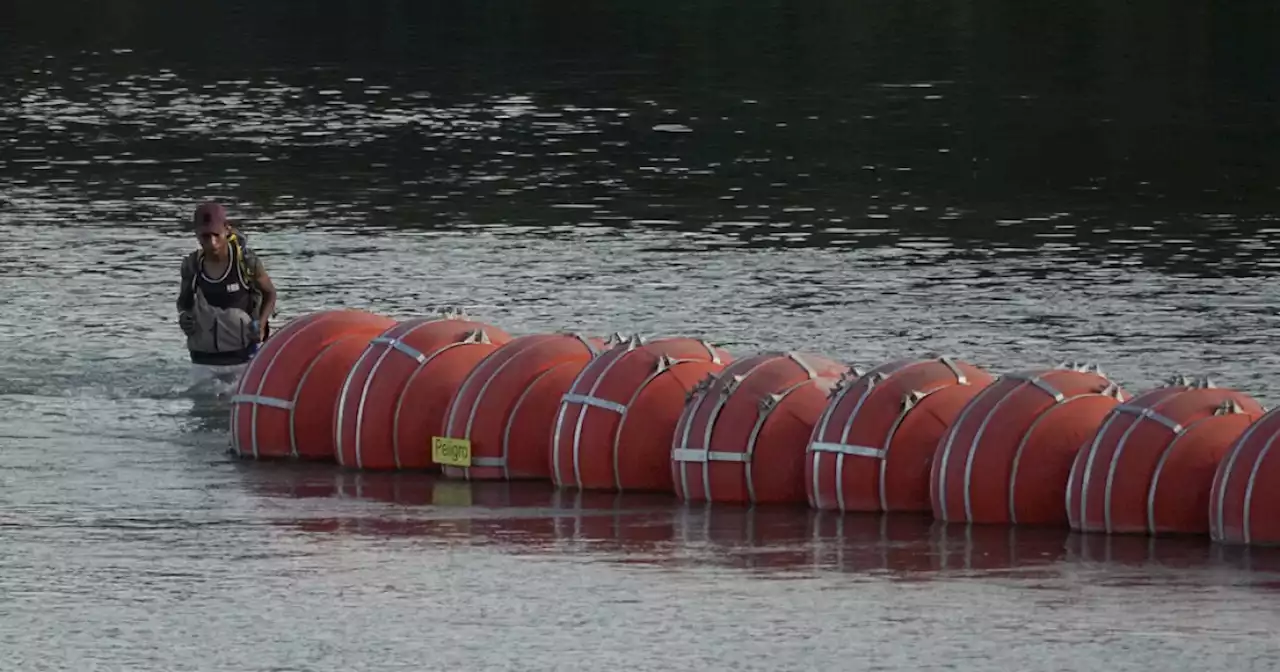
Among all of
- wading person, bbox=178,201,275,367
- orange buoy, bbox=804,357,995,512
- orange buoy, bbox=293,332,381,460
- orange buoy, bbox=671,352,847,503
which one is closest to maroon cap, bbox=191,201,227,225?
wading person, bbox=178,201,275,367

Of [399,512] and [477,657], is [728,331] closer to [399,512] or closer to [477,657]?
[399,512]

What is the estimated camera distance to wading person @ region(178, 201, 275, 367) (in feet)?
65.9

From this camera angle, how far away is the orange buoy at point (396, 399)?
57.5 feet

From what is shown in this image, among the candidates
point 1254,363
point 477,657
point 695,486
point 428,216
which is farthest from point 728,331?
point 477,657

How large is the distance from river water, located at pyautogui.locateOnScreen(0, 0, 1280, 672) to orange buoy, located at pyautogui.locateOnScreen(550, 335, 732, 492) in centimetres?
25

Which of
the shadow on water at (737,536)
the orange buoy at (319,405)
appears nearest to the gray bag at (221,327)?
the orange buoy at (319,405)

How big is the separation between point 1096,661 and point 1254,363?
869cm

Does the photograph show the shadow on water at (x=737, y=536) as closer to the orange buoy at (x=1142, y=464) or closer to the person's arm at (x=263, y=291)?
the orange buoy at (x=1142, y=464)

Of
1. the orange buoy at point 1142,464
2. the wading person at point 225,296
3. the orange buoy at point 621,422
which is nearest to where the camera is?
the orange buoy at point 1142,464

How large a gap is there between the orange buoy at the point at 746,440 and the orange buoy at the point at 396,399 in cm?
186

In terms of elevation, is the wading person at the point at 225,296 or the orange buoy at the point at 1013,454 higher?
the wading person at the point at 225,296

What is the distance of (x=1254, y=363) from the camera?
68.0ft

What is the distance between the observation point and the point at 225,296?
20.1m

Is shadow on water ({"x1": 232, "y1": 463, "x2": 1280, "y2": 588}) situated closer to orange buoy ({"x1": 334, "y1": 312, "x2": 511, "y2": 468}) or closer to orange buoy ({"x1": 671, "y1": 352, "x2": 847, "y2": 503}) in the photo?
orange buoy ({"x1": 671, "y1": 352, "x2": 847, "y2": 503})
